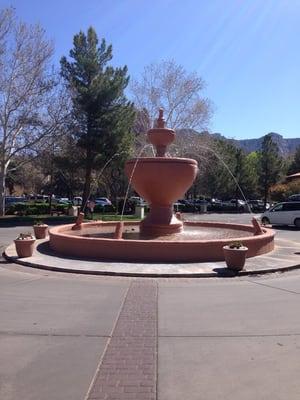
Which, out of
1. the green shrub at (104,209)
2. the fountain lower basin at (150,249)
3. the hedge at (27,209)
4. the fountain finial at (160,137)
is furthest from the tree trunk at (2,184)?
the fountain lower basin at (150,249)

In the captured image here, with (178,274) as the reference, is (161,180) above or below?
above

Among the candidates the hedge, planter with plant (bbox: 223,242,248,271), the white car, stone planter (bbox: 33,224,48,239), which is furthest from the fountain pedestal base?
the hedge

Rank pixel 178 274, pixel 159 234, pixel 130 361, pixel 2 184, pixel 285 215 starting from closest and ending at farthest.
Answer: pixel 130 361, pixel 178 274, pixel 159 234, pixel 285 215, pixel 2 184

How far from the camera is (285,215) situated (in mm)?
30594

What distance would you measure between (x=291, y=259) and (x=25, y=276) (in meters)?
7.15

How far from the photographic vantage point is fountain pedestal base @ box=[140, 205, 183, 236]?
1688 cm

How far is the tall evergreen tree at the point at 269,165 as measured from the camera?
2589 inches

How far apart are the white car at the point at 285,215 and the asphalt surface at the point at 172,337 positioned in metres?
20.3

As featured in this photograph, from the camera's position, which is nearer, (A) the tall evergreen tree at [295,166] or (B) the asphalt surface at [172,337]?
(B) the asphalt surface at [172,337]

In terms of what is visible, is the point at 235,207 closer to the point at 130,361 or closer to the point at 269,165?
the point at 269,165

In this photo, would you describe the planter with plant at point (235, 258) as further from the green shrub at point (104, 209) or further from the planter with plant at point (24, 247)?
the green shrub at point (104, 209)

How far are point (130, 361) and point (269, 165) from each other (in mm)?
63199

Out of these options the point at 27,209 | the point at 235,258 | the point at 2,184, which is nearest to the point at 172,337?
the point at 235,258

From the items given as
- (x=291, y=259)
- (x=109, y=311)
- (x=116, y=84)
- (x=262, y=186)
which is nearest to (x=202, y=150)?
(x=116, y=84)
